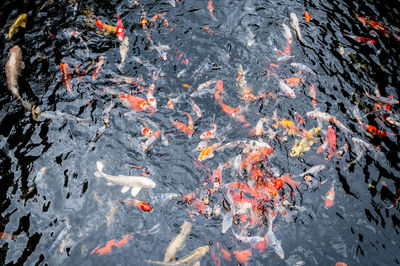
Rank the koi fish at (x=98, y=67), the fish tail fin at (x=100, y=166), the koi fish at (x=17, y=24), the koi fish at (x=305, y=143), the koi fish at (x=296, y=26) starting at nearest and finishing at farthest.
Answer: the fish tail fin at (x=100, y=166), the koi fish at (x=305, y=143), the koi fish at (x=98, y=67), the koi fish at (x=17, y=24), the koi fish at (x=296, y=26)

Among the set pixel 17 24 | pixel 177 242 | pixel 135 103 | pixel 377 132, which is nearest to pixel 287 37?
pixel 377 132

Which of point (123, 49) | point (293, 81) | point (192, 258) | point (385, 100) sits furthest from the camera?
point (123, 49)

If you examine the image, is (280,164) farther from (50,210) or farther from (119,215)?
(50,210)

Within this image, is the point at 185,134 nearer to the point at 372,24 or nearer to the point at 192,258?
the point at 192,258

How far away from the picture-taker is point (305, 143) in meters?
5.07

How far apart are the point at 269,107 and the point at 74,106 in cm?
404

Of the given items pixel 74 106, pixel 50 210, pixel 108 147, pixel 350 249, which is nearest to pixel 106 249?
pixel 50 210

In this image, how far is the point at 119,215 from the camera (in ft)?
14.5

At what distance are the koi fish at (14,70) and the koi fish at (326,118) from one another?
5.77m

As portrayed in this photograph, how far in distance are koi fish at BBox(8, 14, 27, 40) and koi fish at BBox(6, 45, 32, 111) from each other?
1.72ft

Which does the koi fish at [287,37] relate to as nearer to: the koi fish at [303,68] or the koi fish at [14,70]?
the koi fish at [303,68]

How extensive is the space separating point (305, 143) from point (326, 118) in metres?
0.76

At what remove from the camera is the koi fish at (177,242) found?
4.12 metres

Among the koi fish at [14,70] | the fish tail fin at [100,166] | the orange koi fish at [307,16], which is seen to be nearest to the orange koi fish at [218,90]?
the fish tail fin at [100,166]
